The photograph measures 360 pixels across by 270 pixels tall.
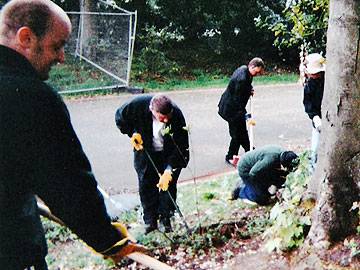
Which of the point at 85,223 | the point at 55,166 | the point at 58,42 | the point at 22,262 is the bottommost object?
the point at 22,262

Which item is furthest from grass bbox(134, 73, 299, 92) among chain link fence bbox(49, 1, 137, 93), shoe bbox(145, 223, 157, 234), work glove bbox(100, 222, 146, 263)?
work glove bbox(100, 222, 146, 263)

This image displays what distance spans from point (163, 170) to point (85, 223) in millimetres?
3743

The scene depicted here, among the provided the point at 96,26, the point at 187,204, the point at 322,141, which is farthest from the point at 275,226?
the point at 96,26

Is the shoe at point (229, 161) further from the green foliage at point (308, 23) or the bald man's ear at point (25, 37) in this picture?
the bald man's ear at point (25, 37)

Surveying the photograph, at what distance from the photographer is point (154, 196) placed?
565cm

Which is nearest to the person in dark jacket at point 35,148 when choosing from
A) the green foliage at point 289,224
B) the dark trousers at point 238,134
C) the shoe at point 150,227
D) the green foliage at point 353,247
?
the green foliage at point 353,247

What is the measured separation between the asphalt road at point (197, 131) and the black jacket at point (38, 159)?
5534mm

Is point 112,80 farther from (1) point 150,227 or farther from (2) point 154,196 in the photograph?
(1) point 150,227

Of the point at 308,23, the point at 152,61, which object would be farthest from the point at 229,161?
the point at 152,61

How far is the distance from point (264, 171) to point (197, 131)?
4.81 metres

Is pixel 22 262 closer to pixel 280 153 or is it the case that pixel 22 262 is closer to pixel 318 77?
pixel 280 153

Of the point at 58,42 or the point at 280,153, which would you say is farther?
the point at 280,153

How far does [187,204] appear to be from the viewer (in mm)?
6480

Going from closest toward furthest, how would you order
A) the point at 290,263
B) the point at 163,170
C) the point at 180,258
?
the point at 290,263 → the point at 180,258 → the point at 163,170
